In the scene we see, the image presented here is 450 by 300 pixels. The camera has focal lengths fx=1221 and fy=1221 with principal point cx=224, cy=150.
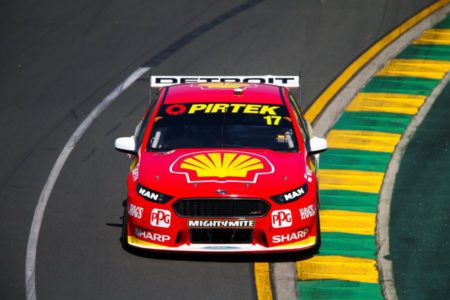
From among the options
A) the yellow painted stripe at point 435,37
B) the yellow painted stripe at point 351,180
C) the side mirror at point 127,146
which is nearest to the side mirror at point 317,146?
the yellow painted stripe at point 351,180

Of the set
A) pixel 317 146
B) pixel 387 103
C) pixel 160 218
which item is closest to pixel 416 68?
pixel 387 103

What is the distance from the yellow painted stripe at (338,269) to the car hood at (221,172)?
871 millimetres

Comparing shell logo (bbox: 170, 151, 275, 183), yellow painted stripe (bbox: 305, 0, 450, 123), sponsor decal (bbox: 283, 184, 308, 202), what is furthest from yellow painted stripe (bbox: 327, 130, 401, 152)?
sponsor decal (bbox: 283, 184, 308, 202)

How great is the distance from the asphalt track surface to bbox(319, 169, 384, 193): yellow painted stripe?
265cm

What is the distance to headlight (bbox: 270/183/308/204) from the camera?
12.8 meters

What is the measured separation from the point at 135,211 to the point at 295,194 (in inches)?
67.4

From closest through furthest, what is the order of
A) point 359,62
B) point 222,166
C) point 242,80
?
point 222,166, point 242,80, point 359,62

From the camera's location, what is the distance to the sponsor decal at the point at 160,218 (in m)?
12.8

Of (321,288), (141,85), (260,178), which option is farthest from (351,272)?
(141,85)

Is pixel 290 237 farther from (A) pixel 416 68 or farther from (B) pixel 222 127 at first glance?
(A) pixel 416 68

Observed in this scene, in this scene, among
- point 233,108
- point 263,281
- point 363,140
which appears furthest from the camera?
point 363,140

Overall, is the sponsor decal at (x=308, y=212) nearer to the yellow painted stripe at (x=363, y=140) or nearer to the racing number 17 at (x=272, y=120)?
the racing number 17 at (x=272, y=120)

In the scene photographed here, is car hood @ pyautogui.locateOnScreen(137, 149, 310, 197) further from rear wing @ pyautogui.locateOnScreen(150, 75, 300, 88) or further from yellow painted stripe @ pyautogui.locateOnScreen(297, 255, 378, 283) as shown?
rear wing @ pyautogui.locateOnScreen(150, 75, 300, 88)

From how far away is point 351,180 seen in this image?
1597 centimetres
